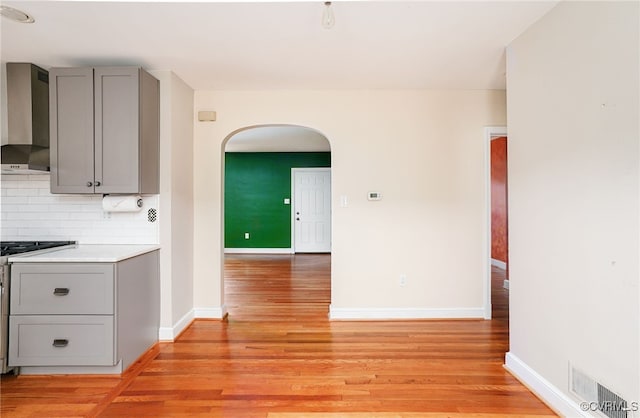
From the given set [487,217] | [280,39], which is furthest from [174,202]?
[487,217]

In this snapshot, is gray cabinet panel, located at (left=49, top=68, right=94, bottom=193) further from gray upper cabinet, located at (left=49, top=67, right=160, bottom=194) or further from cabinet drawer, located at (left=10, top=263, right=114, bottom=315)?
cabinet drawer, located at (left=10, top=263, right=114, bottom=315)

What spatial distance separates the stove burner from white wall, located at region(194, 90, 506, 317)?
1175 mm

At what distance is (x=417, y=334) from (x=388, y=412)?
4.12ft

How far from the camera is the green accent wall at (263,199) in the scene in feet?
26.3

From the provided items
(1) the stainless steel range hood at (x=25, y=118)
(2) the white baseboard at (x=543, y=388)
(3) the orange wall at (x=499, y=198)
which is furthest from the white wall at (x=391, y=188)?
(3) the orange wall at (x=499, y=198)

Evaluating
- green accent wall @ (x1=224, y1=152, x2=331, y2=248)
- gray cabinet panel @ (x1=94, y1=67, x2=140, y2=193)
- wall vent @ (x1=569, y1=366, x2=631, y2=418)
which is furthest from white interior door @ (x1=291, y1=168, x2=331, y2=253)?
wall vent @ (x1=569, y1=366, x2=631, y2=418)

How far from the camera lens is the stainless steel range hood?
8.64 feet

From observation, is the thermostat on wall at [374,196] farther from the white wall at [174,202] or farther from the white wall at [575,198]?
the white wall at [174,202]

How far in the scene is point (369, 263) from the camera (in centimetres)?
354

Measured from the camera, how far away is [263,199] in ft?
26.4

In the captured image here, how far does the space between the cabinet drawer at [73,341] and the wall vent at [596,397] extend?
2832 mm

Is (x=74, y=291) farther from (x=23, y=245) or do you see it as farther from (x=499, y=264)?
(x=499, y=264)

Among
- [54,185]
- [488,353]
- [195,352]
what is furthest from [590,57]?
[54,185]

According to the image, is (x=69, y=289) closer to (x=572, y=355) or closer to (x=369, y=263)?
(x=369, y=263)
